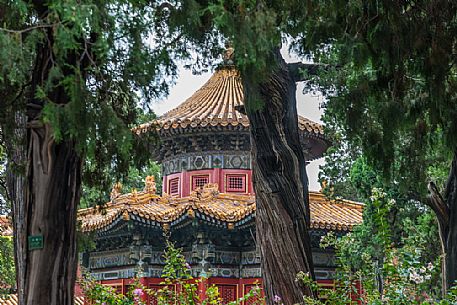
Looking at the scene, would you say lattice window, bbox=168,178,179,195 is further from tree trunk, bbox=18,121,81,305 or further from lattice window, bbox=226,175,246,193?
tree trunk, bbox=18,121,81,305

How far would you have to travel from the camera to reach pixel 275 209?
728 centimetres

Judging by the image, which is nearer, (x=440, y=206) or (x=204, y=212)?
(x=440, y=206)

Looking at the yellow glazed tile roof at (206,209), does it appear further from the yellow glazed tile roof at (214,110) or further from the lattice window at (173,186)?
the yellow glazed tile roof at (214,110)

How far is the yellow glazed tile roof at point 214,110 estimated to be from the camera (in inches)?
571

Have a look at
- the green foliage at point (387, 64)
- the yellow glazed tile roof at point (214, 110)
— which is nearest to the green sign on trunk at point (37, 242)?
the green foliage at point (387, 64)

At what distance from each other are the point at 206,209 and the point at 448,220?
18.5ft

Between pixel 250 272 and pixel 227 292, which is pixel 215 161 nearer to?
pixel 250 272

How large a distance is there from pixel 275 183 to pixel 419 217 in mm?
8455

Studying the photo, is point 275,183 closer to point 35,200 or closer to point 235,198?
point 35,200

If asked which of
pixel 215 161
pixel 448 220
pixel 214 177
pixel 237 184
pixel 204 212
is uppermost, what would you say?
pixel 215 161

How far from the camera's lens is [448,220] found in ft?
27.8

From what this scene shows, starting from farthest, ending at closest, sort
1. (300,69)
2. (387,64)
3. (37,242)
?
(300,69), (387,64), (37,242)

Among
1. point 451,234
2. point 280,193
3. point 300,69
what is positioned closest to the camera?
point 280,193

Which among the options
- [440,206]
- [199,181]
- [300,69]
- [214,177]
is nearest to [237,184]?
[214,177]
